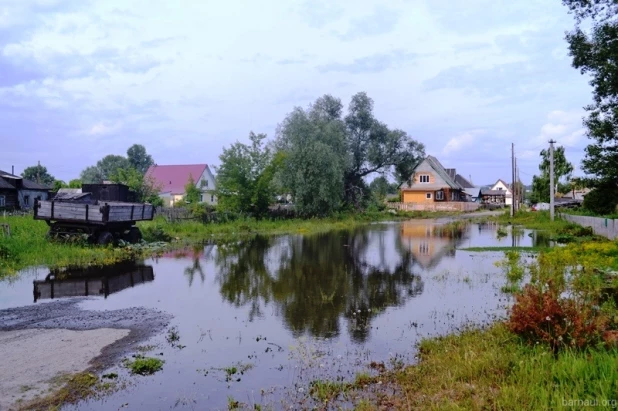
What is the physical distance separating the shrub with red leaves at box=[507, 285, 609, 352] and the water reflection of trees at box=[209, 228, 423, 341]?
2.63 m

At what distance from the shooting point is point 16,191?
39.7 metres

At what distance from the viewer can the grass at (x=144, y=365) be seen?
6484mm

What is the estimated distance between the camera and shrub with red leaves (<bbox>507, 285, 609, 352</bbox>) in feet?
18.7

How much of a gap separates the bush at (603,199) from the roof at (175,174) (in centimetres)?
4691

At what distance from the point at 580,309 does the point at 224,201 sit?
1252 inches

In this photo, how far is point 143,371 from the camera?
6488 millimetres

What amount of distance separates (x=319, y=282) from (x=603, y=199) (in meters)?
18.4

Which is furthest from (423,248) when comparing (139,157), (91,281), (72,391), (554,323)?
(139,157)

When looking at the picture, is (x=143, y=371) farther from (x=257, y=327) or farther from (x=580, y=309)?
(x=580, y=309)

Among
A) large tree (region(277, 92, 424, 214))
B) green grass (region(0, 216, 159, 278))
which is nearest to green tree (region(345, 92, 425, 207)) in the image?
large tree (region(277, 92, 424, 214))

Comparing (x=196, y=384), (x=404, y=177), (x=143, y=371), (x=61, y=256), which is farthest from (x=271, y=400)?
(x=404, y=177)

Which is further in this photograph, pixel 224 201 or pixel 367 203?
pixel 367 203

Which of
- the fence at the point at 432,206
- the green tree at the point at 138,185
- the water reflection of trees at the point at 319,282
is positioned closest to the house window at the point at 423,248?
the water reflection of trees at the point at 319,282

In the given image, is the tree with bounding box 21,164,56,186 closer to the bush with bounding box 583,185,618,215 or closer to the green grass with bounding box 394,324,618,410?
the bush with bounding box 583,185,618,215
